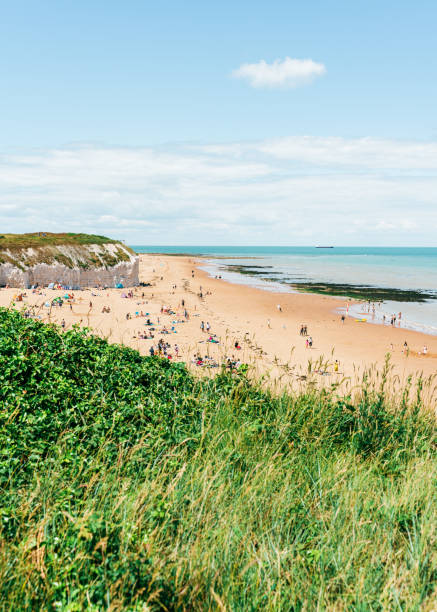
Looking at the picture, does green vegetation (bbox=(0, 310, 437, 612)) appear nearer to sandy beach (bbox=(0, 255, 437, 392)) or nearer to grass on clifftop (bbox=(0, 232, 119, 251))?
sandy beach (bbox=(0, 255, 437, 392))

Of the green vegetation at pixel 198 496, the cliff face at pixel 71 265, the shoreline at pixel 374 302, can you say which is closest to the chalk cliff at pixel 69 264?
the cliff face at pixel 71 265

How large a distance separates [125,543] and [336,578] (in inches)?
61.3

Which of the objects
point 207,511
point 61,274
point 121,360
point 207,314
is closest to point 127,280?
point 61,274

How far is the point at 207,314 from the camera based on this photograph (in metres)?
38.7

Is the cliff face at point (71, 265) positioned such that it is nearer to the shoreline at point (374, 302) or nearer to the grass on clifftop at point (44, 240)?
the grass on clifftop at point (44, 240)

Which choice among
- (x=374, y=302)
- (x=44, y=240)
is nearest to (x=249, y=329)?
(x=374, y=302)

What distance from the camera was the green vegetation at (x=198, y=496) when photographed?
278 centimetres

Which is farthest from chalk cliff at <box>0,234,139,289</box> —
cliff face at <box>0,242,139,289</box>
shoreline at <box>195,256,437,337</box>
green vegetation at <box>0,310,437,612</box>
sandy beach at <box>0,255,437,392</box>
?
green vegetation at <box>0,310,437,612</box>

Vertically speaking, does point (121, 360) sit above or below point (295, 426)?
above

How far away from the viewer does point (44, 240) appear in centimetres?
4866

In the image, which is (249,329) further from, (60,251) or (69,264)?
(60,251)

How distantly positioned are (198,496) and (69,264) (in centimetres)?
4728

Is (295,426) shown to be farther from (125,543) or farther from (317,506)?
(125,543)

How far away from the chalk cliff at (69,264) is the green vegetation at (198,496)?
130 feet
